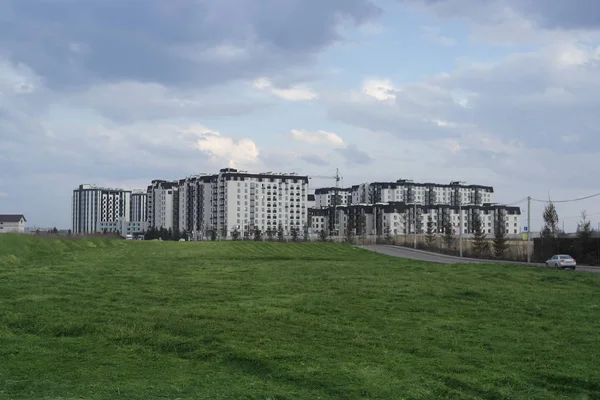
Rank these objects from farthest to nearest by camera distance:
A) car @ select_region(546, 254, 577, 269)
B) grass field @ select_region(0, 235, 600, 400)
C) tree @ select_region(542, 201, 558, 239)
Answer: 1. tree @ select_region(542, 201, 558, 239)
2. car @ select_region(546, 254, 577, 269)
3. grass field @ select_region(0, 235, 600, 400)

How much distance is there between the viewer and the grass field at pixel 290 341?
39.7 feet

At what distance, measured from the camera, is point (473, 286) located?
1173 inches

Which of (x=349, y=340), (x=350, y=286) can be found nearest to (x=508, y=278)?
(x=350, y=286)

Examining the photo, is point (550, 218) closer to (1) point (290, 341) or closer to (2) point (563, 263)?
(2) point (563, 263)

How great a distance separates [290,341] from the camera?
1608 centimetres

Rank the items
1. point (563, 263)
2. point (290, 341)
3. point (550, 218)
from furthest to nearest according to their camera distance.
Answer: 1. point (550, 218)
2. point (563, 263)
3. point (290, 341)

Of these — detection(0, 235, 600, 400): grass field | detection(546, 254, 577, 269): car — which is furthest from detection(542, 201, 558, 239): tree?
detection(0, 235, 600, 400): grass field

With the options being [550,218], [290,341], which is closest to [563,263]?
[550,218]

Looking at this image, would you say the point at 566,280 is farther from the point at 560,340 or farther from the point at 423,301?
the point at 560,340

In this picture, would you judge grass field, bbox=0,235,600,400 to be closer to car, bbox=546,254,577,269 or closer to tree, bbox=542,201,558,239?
car, bbox=546,254,577,269

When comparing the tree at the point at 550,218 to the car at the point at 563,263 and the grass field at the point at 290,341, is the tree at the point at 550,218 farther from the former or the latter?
the grass field at the point at 290,341

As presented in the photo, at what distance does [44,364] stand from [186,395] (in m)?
3.96

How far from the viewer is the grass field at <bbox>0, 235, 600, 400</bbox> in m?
12.1

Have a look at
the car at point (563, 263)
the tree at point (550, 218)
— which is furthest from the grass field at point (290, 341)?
the tree at point (550, 218)
